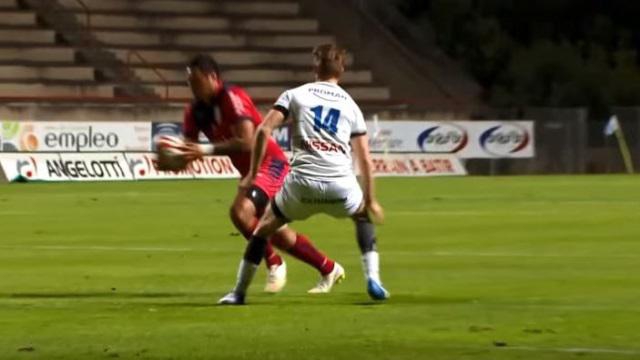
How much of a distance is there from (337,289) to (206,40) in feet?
148

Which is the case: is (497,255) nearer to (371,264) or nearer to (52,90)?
(371,264)

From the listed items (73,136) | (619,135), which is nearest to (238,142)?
(73,136)

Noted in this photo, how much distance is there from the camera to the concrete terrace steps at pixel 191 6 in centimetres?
5969

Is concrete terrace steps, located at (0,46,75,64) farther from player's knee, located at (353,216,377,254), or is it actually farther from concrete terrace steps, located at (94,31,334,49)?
player's knee, located at (353,216,377,254)

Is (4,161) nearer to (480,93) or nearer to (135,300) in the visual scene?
(480,93)

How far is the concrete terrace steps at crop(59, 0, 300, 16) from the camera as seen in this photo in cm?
5969

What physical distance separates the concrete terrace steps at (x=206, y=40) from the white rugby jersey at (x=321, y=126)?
4469 cm

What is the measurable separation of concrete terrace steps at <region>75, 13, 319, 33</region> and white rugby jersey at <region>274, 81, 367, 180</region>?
1778 inches

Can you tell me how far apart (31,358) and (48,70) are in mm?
45594

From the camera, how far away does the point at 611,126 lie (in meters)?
58.1

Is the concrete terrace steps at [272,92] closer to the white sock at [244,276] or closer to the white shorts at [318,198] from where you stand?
the white shorts at [318,198]

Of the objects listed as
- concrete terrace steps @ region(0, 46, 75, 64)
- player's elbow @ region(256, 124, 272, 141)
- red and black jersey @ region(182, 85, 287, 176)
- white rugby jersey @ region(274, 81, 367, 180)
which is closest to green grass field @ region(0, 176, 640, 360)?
white rugby jersey @ region(274, 81, 367, 180)

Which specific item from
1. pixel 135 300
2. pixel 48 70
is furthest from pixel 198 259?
pixel 48 70

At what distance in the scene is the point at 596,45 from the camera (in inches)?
2515
